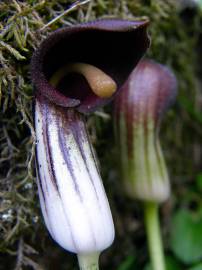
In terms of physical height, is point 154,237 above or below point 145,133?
below

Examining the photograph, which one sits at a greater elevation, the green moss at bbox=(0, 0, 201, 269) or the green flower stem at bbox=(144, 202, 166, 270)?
the green moss at bbox=(0, 0, 201, 269)

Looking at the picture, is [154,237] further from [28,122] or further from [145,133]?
[28,122]

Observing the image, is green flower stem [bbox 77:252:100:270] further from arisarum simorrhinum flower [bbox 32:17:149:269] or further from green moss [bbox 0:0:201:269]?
green moss [bbox 0:0:201:269]

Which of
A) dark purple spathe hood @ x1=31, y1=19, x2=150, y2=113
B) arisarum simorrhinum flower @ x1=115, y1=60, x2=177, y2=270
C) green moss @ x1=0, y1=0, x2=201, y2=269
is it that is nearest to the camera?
dark purple spathe hood @ x1=31, y1=19, x2=150, y2=113

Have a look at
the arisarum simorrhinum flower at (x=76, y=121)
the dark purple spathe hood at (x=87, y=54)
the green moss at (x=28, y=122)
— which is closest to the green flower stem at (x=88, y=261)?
the arisarum simorrhinum flower at (x=76, y=121)

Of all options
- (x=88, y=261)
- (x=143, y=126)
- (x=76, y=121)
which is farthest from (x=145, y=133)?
(x=88, y=261)

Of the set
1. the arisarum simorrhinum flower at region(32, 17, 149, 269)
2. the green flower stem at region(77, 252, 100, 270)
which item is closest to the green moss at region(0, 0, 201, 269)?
the arisarum simorrhinum flower at region(32, 17, 149, 269)

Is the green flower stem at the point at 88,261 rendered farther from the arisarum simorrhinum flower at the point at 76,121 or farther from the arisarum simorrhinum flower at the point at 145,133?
the arisarum simorrhinum flower at the point at 145,133

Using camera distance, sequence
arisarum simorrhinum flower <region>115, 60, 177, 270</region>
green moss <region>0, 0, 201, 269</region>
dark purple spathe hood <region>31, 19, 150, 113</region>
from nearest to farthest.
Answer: dark purple spathe hood <region>31, 19, 150, 113</region> < green moss <region>0, 0, 201, 269</region> < arisarum simorrhinum flower <region>115, 60, 177, 270</region>

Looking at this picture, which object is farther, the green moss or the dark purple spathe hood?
the green moss
